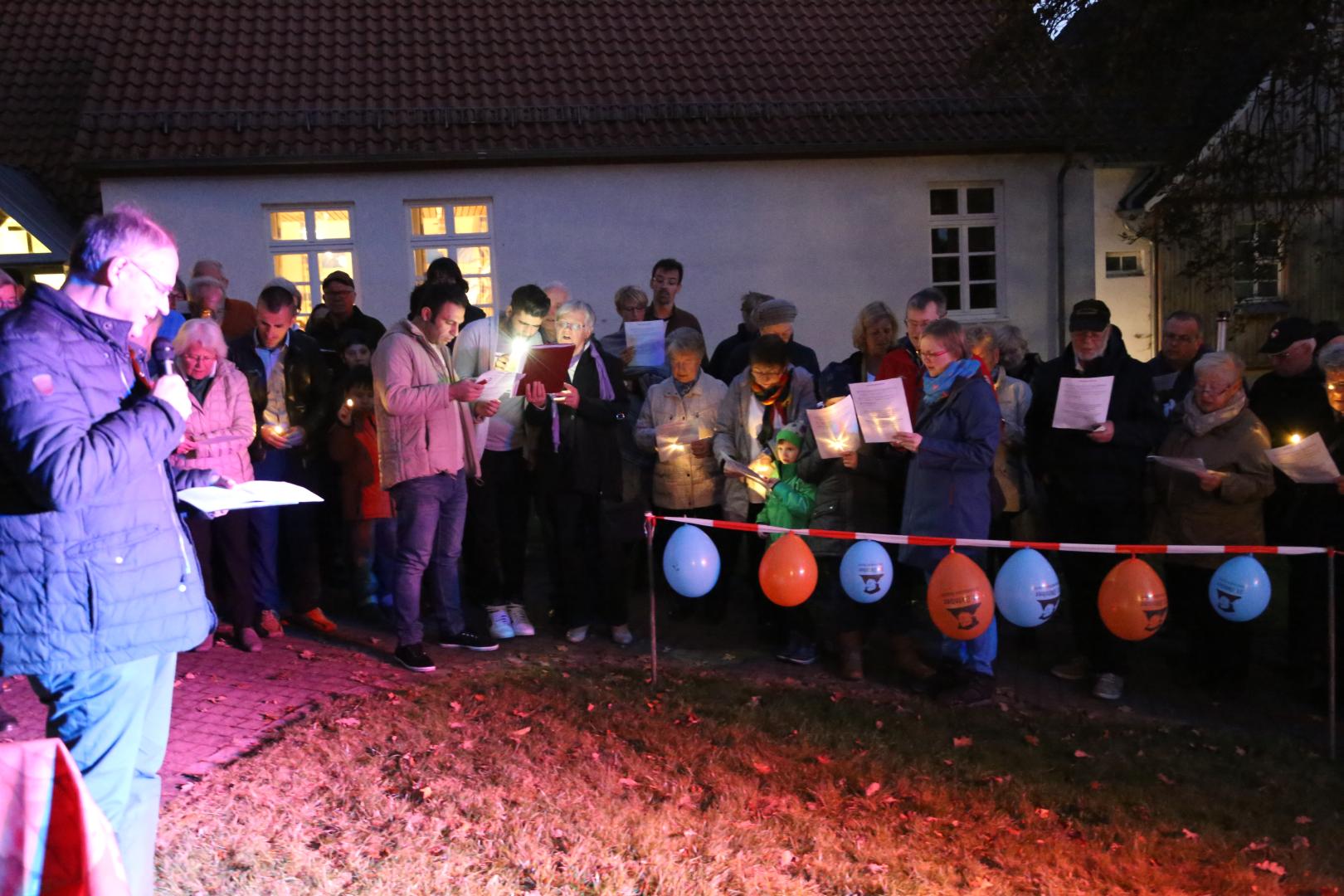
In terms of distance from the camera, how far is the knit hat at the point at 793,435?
266 inches

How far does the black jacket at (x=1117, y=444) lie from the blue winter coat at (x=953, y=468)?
25.4 inches

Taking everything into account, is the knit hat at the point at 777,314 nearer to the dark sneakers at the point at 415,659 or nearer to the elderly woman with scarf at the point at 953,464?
the elderly woman with scarf at the point at 953,464

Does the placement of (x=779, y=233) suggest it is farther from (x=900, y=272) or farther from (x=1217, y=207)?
(x=1217, y=207)

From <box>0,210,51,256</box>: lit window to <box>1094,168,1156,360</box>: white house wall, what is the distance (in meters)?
15.9

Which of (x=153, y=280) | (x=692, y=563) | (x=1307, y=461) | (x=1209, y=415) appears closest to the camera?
(x=153, y=280)

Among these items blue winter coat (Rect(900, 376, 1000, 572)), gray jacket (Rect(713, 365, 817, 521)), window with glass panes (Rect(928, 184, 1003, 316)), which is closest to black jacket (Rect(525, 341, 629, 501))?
gray jacket (Rect(713, 365, 817, 521))

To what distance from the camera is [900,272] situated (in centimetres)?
1772

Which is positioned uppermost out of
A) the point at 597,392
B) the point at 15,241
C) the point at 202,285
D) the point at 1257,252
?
the point at 15,241

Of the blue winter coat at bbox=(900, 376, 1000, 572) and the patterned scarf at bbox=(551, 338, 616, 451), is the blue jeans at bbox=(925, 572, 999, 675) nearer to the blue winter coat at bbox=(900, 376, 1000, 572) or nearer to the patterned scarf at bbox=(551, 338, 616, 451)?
the blue winter coat at bbox=(900, 376, 1000, 572)

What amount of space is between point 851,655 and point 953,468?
1.35m

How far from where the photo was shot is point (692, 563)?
628 cm

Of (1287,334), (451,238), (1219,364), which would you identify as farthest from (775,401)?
(451,238)

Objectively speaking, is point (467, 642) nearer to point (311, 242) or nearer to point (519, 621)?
point (519, 621)

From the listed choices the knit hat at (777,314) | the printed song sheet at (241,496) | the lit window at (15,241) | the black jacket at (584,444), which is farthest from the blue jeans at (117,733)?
the lit window at (15,241)
